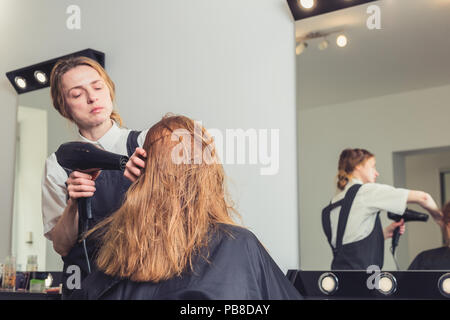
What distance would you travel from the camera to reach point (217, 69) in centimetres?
244

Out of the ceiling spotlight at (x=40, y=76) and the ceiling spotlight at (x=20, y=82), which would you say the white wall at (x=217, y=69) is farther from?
the ceiling spotlight at (x=20, y=82)

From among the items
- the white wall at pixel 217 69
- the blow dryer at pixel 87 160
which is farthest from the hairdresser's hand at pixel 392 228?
the blow dryer at pixel 87 160

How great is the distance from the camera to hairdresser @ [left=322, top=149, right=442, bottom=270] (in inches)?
78.4

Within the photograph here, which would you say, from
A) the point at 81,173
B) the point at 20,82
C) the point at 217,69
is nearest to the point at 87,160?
the point at 81,173

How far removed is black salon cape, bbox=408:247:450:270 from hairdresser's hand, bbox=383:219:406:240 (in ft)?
0.35

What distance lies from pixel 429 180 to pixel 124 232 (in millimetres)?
1046

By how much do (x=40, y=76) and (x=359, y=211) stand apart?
1.93 m

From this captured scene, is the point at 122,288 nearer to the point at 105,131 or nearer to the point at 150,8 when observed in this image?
the point at 105,131

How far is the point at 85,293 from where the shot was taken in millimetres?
1756

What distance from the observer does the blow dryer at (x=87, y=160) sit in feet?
7.27

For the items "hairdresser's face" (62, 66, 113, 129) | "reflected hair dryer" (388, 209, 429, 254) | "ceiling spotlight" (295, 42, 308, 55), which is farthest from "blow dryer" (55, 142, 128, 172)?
"reflected hair dryer" (388, 209, 429, 254)

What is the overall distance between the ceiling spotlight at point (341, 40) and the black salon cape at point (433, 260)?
85 centimetres

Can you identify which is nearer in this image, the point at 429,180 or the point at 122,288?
the point at 122,288
